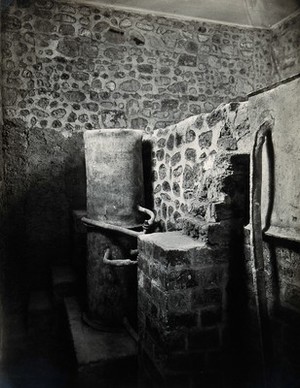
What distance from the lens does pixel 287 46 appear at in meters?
5.78

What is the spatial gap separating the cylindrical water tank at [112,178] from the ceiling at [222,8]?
2.77 metres

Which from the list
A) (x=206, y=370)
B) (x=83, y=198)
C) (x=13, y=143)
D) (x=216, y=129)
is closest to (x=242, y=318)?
(x=206, y=370)

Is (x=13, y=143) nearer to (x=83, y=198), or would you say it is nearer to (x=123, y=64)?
(x=83, y=198)

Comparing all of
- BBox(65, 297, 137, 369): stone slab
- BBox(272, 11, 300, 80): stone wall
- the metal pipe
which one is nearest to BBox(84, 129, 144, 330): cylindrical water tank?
BBox(65, 297, 137, 369): stone slab

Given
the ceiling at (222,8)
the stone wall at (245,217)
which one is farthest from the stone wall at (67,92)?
the stone wall at (245,217)

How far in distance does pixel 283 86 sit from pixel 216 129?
2.68ft

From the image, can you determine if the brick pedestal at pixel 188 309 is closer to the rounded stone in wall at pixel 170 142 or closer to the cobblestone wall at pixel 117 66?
the rounded stone in wall at pixel 170 142

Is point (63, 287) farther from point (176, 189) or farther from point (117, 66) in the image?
point (117, 66)

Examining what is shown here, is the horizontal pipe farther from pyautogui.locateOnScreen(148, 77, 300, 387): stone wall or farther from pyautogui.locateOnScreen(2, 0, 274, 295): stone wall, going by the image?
pyautogui.locateOnScreen(2, 0, 274, 295): stone wall

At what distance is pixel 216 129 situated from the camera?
8.80ft

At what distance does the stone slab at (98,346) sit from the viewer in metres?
2.83

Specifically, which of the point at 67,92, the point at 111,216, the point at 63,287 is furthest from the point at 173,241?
the point at 67,92

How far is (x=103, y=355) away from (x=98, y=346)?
166 millimetres

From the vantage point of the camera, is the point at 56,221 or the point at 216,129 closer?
the point at 216,129
